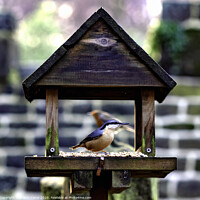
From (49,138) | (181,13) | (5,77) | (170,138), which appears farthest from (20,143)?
(49,138)

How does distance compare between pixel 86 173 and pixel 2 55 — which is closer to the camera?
pixel 86 173

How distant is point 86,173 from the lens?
9.41 feet

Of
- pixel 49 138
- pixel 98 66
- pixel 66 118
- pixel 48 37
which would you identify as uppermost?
pixel 48 37

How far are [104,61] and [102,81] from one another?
4.7 inches

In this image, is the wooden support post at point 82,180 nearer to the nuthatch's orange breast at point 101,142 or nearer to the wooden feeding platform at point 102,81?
the wooden feeding platform at point 102,81

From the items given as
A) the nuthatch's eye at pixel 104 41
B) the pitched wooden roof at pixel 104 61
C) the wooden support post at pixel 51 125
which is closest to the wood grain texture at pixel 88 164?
the wooden support post at pixel 51 125

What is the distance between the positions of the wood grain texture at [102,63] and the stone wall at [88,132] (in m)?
3.85

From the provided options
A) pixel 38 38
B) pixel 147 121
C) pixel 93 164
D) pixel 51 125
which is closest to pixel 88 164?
pixel 93 164

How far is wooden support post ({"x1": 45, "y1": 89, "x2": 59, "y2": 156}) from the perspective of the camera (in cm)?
292

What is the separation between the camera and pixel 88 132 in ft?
23.2

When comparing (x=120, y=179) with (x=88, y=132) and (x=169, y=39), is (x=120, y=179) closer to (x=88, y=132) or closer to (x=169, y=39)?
(x=88, y=132)

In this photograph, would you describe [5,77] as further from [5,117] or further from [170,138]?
[170,138]

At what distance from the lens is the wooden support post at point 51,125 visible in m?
2.92

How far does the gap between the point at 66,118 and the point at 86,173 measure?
4391 millimetres
